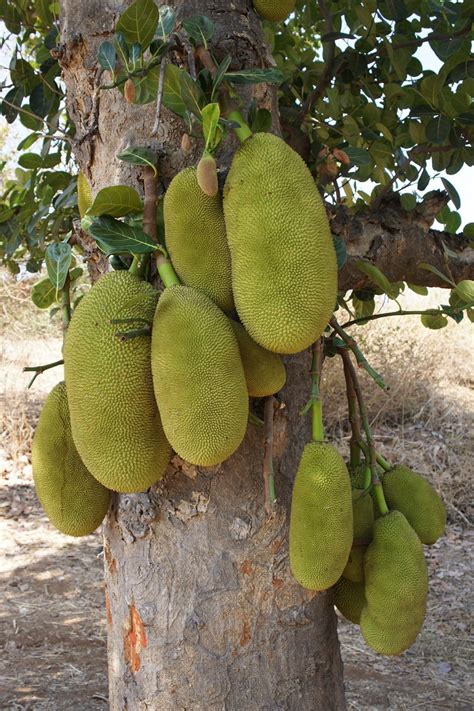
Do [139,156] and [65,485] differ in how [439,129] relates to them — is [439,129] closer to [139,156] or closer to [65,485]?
[139,156]

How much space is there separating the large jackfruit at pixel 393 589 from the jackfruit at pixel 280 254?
0.39 metres

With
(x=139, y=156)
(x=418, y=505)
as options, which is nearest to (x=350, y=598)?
(x=418, y=505)

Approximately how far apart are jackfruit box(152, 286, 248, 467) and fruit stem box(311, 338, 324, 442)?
231 millimetres

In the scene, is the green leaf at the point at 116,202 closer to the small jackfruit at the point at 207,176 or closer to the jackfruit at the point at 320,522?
the small jackfruit at the point at 207,176

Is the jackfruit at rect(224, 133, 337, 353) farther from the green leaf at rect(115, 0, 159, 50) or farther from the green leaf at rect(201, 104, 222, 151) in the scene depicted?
the green leaf at rect(115, 0, 159, 50)

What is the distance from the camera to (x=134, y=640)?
3.21ft

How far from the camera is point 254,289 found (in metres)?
0.77

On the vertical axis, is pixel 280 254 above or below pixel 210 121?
below

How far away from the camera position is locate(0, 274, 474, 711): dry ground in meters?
2.34

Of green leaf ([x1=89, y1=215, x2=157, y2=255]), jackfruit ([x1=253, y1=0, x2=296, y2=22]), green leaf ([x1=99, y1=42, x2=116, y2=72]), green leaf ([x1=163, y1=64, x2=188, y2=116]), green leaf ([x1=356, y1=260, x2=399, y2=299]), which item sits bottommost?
green leaf ([x1=89, y1=215, x2=157, y2=255])

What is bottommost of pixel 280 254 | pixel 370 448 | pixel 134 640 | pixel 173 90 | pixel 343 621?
pixel 343 621

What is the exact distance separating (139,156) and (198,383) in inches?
13.5

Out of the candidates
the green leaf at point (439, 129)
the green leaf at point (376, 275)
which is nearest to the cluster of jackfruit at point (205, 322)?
the green leaf at point (376, 275)

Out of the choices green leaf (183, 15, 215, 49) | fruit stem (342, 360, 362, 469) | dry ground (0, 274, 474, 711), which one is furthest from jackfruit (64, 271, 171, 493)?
dry ground (0, 274, 474, 711)
